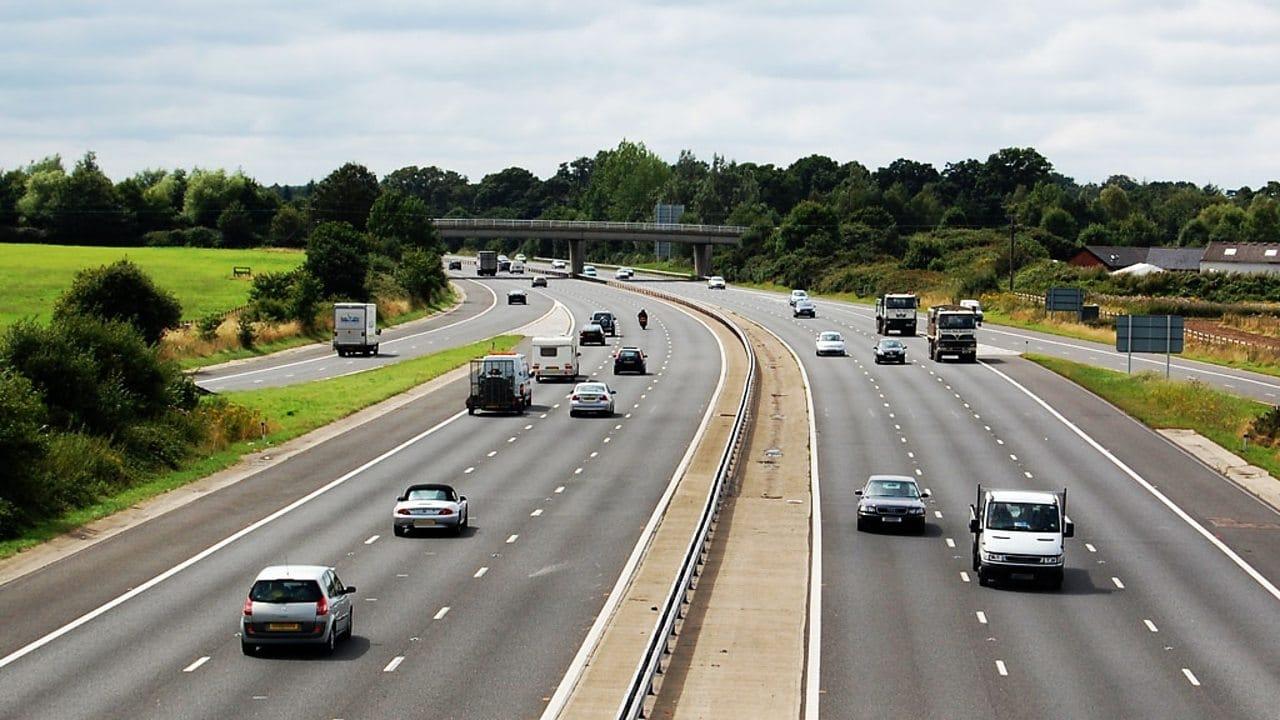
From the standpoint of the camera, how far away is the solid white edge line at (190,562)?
31484 millimetres

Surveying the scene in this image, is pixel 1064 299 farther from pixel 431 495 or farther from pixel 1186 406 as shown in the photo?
pixel 431 495

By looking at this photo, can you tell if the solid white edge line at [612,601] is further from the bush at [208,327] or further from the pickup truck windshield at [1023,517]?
the bush at [208,327]

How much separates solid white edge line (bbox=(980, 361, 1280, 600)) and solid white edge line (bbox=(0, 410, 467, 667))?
25108 millimetres

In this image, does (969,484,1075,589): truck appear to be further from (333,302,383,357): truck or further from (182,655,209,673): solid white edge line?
(333,302,383,357): truck

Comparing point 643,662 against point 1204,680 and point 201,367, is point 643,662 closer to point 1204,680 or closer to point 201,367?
point 1204,680

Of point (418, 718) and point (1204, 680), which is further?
point (1204, 680)

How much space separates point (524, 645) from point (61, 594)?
1176 cm

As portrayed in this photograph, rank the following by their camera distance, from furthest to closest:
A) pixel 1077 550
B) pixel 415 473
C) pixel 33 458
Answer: pixel 415 473, pixel 33 458, pixel 1077 550

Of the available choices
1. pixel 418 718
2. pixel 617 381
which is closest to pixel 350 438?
pixel 617 381

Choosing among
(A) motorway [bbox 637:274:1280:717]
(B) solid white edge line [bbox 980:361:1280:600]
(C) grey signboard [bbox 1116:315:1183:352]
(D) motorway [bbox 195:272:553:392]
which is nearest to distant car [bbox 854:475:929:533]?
(A) motorway [bbox 637:274:1280:717]

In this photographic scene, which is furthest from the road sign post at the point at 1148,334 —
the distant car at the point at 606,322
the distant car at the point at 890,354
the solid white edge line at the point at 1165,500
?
the distant car at the point at 606,322

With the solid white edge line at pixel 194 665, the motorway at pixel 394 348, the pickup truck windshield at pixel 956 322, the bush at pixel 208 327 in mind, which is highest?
the pickup truck windshield at pixel 956 322

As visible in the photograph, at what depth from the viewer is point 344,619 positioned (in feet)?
102

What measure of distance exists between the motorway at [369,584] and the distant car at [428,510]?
427mm
